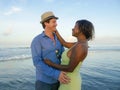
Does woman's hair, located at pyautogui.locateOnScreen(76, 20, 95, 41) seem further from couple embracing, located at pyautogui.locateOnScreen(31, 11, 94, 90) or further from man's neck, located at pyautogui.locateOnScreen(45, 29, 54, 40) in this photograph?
man's neck, located at pyautogui.locateOnScreen(45, 29, 54, 40)

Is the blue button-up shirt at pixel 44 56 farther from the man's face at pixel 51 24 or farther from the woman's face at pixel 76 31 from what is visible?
the woman's face at pixel 76 31

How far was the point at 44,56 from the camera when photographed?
4.20 meters

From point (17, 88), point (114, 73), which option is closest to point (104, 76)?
point (114, 73)

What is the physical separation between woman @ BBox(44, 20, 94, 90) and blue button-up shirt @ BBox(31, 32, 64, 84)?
113mm

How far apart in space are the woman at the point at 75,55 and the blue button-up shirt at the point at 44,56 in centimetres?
11

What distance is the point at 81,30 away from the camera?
157 inches

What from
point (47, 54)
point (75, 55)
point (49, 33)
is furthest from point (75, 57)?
point (49, 33)

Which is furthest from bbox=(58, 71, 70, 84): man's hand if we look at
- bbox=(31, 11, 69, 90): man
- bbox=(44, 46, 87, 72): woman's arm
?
bbox=(44, 46, 87, 72): woman's arm

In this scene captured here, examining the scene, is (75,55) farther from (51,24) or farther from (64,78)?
(51,24)

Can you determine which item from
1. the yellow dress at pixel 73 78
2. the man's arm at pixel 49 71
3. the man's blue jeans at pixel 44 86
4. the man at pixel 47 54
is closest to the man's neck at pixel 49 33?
the man at pixel 47 54

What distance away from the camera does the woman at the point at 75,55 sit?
3801mm

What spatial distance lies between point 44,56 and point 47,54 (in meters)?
0.06

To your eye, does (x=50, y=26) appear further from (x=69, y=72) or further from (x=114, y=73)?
(x=114, y=73)

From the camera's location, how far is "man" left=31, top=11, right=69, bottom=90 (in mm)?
3977
